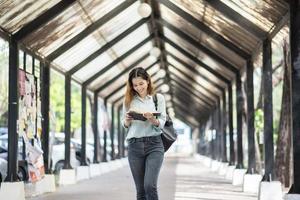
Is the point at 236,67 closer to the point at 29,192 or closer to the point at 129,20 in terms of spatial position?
the point at 129,20

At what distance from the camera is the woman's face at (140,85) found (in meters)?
6.26

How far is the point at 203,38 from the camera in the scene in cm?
1656

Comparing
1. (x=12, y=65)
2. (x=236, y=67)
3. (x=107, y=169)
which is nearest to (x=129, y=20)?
(x=236, y=67)

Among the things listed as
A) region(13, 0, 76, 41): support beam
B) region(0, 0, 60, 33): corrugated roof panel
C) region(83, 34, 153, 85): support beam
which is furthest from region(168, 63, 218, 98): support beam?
region(0, 0, 60, 33): corrugated roof panel

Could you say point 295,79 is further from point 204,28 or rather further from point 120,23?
point 120,23

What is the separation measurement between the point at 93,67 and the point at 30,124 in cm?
673

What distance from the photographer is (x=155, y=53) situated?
65.9 ft

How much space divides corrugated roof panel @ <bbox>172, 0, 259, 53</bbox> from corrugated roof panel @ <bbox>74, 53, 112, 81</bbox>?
4.82m

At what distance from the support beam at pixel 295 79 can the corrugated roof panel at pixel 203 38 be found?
6.39 meters

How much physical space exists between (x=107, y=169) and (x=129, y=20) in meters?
9.81

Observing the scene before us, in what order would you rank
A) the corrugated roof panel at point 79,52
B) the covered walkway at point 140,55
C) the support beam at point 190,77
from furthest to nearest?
the support beam at point 190,77 < the corrugated roof panel at point 79,52 < the covered walkway at point 140,55

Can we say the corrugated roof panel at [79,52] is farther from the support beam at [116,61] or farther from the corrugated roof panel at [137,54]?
the corrugated roof panel at [137,54]

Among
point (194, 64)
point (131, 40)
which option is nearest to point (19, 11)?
point (131, 40)

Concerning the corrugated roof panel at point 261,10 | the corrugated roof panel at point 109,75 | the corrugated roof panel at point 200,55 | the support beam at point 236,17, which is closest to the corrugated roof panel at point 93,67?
the corrugated roof panel at point 109,75
